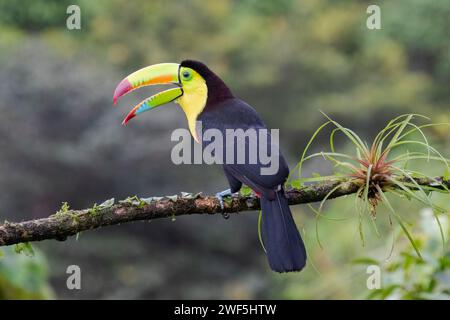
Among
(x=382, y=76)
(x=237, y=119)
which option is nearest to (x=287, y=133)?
(x=382, y=76)

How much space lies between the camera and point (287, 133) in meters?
9.87

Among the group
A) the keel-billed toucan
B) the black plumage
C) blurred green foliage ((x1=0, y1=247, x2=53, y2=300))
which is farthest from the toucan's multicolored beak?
blurred green foliage ((x1=0, y1=247, x2=53, y2=300))

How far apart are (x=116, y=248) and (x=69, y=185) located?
2.69 feet

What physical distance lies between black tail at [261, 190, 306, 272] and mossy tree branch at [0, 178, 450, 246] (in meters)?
0.12

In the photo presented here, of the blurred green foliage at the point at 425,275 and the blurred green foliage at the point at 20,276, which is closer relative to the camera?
the blurred green foliage at the point at 425,275

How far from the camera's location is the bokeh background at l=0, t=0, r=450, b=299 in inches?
293

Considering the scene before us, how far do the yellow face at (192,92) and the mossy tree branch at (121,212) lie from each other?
2.57 feet

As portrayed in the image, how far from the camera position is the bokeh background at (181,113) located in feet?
24.4

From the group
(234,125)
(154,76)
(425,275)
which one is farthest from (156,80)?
(425,275)

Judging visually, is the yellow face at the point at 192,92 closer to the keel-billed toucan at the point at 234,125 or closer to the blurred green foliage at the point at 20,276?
the keel-billed toucan at the point at 234,125

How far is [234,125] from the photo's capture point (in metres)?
2.70

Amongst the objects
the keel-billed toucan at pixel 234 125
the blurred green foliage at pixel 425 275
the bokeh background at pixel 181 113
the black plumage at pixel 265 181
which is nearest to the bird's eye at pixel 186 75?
the keel-billed toucan at pixel 234 125

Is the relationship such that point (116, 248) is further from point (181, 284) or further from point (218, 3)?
point (218, 3)

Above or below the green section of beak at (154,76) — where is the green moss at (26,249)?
below
